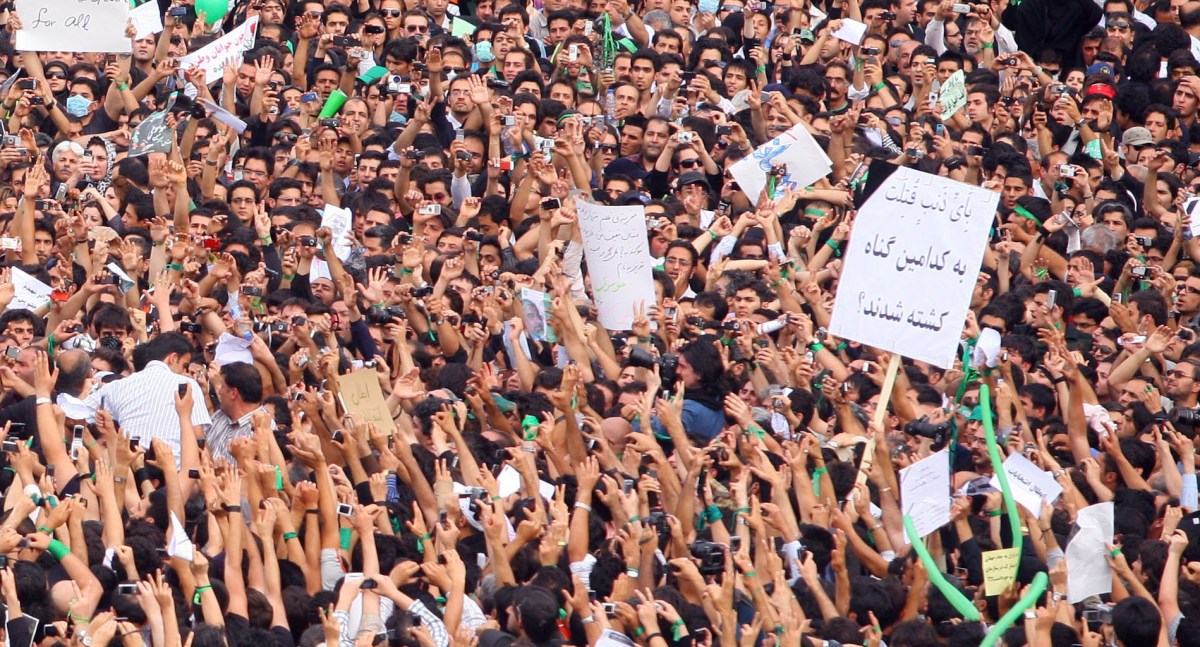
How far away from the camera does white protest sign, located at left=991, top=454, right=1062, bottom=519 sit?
28.8 ft

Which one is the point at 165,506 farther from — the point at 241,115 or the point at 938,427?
the point at 241,115

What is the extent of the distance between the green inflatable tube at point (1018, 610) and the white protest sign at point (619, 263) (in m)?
3.30

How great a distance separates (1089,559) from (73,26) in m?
7.97

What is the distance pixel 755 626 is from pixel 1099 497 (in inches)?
87.5

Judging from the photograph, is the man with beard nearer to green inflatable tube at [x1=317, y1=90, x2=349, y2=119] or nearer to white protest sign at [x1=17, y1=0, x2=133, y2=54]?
green inflatable tube at [x1=317, y1=90, x2=349, y2=119]

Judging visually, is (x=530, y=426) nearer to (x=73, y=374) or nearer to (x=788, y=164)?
(x=73, y=374)

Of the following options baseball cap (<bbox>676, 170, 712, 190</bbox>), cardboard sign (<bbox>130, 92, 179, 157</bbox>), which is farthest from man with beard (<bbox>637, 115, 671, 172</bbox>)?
cardboard sign (<bbox>130, 92, 179, 157</bbox>)

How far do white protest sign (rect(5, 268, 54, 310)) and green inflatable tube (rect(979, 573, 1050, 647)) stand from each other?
533cm

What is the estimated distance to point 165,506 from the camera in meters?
8.69

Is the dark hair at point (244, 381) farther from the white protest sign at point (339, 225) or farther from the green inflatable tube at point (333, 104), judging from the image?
the green inflatable tube at point (333, 104)

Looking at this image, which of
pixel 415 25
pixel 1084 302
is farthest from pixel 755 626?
pixel 415 25

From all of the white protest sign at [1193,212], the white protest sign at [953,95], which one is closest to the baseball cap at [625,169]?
the white protest sign at [953,95]

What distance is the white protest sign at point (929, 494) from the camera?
8.49 metres

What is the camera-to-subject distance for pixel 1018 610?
7.82 metres
